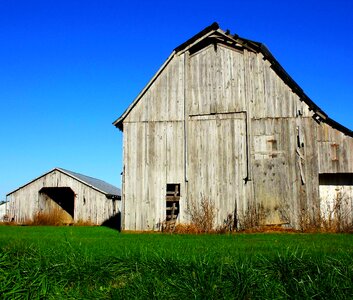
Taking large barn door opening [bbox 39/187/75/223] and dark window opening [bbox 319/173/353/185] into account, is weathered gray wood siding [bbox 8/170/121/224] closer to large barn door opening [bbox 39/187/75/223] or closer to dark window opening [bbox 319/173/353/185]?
large barn door opening [bbox 39/187/75/223]

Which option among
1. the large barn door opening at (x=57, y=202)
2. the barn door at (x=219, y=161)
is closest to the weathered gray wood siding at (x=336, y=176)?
the barn door at (x=219, y=161)

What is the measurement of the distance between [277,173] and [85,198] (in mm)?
20173

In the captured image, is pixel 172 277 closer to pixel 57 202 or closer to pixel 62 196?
pixel 57 202

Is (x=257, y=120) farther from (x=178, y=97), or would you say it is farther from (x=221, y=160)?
(x=178, y=97)

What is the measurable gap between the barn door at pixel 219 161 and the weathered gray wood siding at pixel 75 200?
16904 millimetres

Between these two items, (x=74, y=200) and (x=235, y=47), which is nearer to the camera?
(x=235, y=47)

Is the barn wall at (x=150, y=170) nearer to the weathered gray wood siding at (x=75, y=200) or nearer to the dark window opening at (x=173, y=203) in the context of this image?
the dark window opening at (x=173, y=203)

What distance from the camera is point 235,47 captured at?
65.2ft

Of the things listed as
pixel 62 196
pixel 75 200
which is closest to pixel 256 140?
pixel 75 200

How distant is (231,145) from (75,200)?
63.7 ft

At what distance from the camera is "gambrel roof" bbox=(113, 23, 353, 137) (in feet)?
60.8

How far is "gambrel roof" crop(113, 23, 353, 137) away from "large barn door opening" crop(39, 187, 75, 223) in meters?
17.9

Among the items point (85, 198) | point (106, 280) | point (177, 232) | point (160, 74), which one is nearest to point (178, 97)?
point (160, 74)

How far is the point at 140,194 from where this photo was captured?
1956 cm
